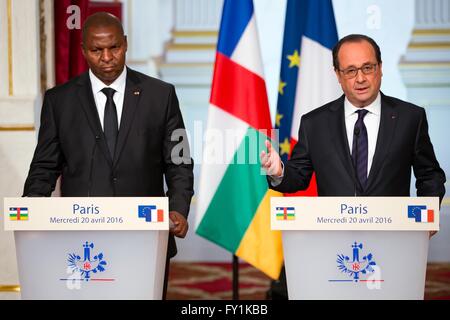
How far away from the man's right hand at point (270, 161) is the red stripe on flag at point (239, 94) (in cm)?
155

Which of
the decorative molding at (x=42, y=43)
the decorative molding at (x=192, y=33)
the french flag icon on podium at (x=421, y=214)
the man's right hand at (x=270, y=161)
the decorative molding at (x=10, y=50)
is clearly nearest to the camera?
the french flag icon on podium at (x=421, y=214)

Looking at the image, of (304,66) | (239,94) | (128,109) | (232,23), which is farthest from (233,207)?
(128,109)

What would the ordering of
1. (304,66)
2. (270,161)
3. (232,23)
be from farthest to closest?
(232,23)
(304,66)
(270,161)

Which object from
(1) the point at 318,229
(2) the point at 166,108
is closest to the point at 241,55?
(2) the point at 166,108

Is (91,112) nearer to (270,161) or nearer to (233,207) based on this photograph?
(270,161)

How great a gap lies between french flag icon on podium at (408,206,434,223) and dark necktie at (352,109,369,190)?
43 centimetres

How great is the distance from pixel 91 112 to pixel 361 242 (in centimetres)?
115

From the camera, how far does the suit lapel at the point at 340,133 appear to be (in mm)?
2723

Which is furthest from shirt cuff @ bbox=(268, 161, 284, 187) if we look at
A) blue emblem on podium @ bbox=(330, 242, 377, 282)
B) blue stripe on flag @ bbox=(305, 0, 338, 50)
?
blue stripe on flag @ bbox=(305, 0, 338, 50)

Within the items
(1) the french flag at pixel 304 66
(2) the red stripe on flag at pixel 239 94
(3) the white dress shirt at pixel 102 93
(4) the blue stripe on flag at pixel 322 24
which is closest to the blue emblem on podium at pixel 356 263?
(3) the white dress shirt at pixel 102 93

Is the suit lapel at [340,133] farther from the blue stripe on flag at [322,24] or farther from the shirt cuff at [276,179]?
the blue stripe on flag at [322,24]

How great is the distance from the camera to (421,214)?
228 centimetres

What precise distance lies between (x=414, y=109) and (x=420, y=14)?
3407mm
